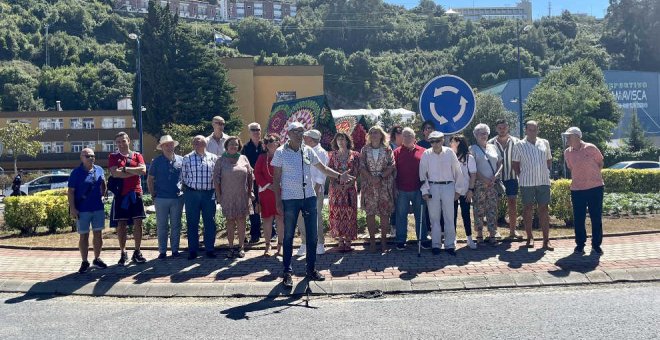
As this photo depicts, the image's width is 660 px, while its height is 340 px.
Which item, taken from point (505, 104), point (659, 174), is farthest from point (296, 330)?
point (505, 104)

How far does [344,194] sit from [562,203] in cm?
436

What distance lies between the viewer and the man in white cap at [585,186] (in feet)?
28.8

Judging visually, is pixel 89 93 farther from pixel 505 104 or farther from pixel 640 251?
pixel 640 251

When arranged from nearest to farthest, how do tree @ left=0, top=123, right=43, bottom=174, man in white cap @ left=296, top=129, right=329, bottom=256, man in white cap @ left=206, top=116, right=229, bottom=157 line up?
→ man in white cap @ left=296, top=129, right=329, bottom=256, man in white cap @ left=206, top=116, right=229, bottom=157, tree @ left=0, top=123, right=43, bottom=174

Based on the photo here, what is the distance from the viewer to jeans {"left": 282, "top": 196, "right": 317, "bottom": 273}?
299 inches

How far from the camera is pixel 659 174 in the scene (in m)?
22.2

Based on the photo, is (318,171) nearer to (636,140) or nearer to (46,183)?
(46,183)

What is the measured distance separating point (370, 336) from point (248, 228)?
614 cm

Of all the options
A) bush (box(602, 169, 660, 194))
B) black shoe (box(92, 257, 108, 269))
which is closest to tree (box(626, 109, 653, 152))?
bush (box(602, 169, 660, 194))

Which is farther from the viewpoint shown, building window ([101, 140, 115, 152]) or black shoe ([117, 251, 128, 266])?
building window ([101, 140, 115, 152])

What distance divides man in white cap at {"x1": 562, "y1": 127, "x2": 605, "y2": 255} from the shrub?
953cm

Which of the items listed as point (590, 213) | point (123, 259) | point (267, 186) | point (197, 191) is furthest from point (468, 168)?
point (123, 259)

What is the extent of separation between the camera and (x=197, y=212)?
30.2 feet

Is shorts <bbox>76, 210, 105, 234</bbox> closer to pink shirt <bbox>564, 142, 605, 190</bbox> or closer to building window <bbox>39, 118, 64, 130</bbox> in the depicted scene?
pink shirt <bbox>564, 142, 605, 190</bbox>
